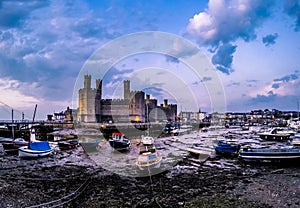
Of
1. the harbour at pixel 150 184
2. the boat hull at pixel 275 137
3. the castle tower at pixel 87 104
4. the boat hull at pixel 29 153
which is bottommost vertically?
the boat hull at pixel 275 137

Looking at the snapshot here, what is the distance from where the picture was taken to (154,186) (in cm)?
1468

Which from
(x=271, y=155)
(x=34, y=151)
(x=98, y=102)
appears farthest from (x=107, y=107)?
(x=271, y=155)

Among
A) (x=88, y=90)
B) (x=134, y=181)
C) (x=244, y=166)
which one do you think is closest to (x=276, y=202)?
(x=134, y=181)

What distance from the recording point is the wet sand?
1182cm

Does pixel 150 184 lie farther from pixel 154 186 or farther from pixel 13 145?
pixel 13 145

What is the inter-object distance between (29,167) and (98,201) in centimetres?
1155

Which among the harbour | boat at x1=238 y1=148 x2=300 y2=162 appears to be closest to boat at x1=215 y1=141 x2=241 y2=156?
boat at x1=238 y1=148 x2=300 y2=162

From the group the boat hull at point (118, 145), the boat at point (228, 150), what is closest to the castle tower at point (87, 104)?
the boat hull at point (118, 145)

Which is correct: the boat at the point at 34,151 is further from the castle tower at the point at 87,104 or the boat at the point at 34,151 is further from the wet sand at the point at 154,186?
the castle tower at the point at 87,104

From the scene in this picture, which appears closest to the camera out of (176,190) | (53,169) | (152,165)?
(176,190)

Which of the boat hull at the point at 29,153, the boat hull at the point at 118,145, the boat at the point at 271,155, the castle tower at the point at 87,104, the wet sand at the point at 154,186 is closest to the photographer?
the wet sand at the point at 154,186

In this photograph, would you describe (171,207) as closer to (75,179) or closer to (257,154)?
(75,179)

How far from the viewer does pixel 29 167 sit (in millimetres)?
20812

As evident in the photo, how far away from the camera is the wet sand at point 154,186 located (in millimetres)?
11820
